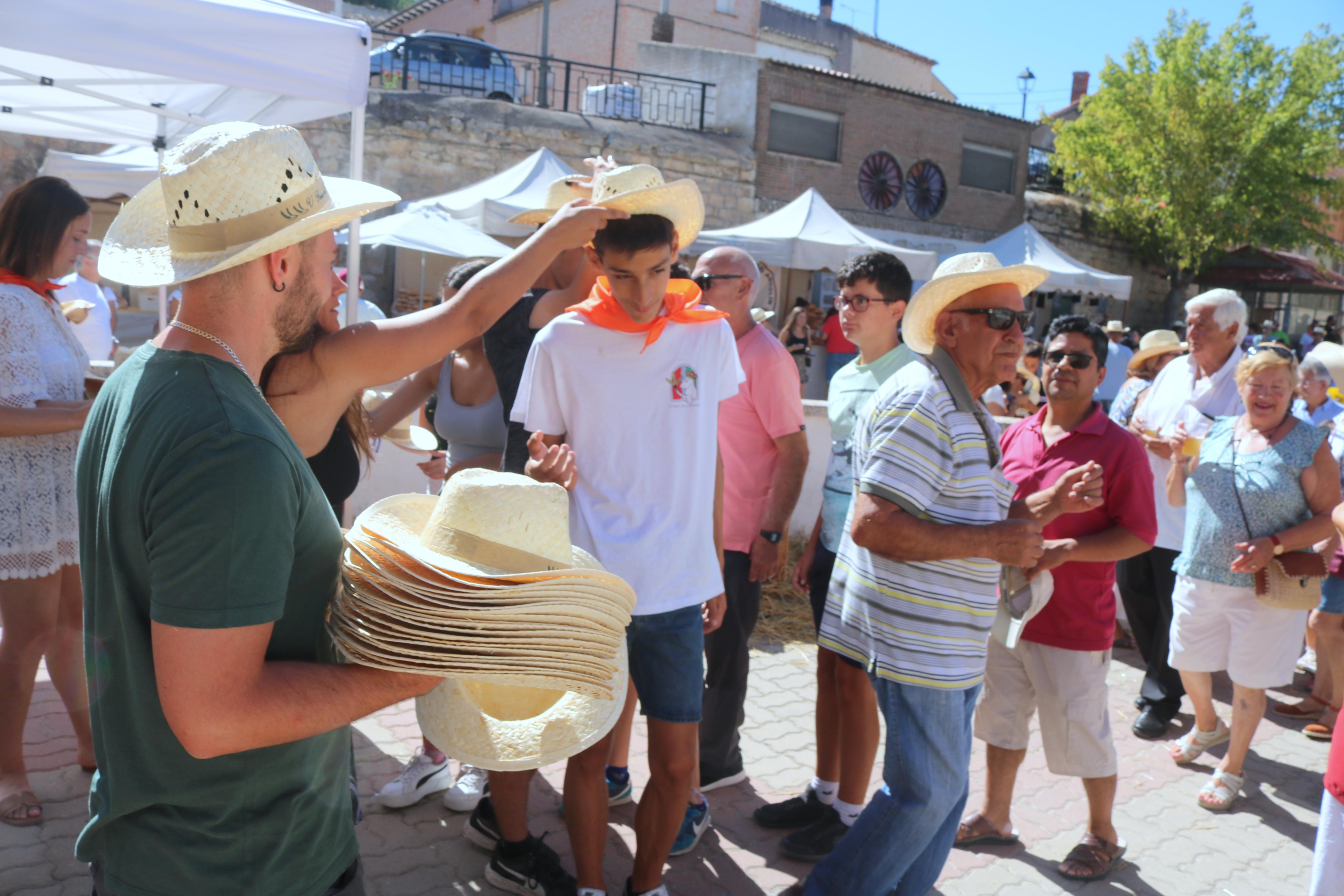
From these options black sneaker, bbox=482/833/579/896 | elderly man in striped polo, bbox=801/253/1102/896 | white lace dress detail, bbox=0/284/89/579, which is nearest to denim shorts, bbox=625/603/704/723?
elderly man in striped polo, bbox=801/253/1102/896

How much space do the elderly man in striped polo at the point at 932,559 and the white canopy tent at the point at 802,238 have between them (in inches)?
383

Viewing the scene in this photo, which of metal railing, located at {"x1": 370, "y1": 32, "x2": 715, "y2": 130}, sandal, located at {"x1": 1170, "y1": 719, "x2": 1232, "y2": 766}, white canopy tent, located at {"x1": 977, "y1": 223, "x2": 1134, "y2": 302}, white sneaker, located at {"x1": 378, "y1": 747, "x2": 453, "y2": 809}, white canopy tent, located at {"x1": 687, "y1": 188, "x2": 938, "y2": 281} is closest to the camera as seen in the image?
white sneaker, located at {"x1": 378, "y1": 747, "x2": 453, "y2": 809}

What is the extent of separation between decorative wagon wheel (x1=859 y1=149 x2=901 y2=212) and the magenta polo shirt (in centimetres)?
2072

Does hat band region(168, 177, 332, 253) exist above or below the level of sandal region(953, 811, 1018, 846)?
above

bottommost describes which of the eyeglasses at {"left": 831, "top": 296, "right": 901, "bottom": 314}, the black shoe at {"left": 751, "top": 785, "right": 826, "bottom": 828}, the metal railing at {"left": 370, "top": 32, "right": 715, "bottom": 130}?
the black shoe at {"left": 751, "top": 785, "right": 826, "bottom": 828}

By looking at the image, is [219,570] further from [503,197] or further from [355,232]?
[503,197]

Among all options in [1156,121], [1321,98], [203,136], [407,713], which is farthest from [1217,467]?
[1321,98]

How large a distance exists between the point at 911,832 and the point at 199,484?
6.87 ft

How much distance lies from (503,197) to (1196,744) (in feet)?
30.7

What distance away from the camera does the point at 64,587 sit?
11.0 feet

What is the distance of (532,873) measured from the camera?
2979mm

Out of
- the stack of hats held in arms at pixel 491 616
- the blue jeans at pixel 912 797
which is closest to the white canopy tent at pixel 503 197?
the blue jeans at pixel 912 797

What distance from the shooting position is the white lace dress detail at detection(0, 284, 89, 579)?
9.93ft

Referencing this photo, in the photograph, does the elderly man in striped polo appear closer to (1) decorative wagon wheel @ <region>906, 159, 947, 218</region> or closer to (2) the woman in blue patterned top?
(2) the woman in blue patterned top
